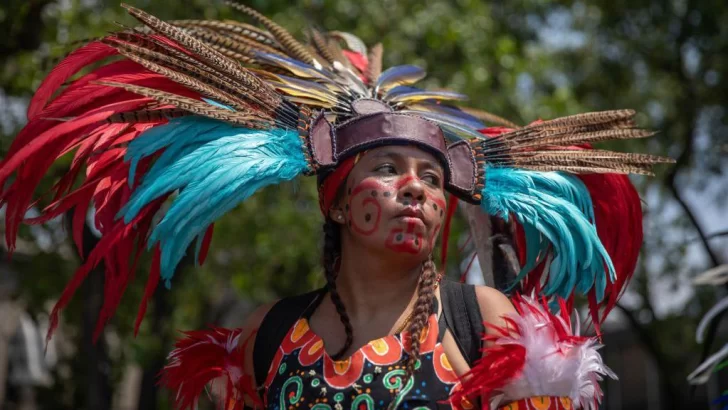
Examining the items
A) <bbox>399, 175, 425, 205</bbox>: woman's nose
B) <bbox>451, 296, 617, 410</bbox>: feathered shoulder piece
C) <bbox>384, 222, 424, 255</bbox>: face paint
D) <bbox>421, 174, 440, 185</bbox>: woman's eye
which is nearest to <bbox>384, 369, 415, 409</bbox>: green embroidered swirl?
<bbox>451, 296, 617, 410</bbox>: feathered shoulder piece

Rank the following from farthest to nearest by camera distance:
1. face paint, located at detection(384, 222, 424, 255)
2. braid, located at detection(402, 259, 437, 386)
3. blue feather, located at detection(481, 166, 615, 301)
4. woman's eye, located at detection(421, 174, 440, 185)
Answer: blue feather, located at detection(481, 166, 615, 301) → woman's eye, located at detection(421, 174, 440, 185) → face paint, located at detection(384, 222, 424, 255) → braid, located at detection(402, 259, 437, 386)

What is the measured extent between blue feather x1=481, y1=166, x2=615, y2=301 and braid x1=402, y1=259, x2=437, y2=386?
371 mm

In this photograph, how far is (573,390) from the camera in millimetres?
3475

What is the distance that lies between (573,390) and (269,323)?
1.10m

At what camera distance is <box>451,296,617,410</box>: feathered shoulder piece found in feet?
11.3

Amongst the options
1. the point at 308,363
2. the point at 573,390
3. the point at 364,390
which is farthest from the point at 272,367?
the point at 573,390

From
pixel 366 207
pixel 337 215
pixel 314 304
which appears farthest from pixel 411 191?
pixel 314 304

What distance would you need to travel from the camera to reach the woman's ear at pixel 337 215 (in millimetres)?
3895

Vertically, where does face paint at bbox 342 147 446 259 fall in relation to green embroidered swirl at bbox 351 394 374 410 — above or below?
above

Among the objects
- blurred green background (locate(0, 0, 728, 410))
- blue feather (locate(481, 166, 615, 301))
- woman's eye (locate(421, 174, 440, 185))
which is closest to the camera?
woman's eye (locate(421, 174, 440, 185))

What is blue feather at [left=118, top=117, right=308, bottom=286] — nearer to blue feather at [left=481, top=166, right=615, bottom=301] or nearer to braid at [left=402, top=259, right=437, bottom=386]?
braid at [left=402, top=259, right=437, bottom=386]

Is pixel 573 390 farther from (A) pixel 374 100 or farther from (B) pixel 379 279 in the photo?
(A) pixel 374 100


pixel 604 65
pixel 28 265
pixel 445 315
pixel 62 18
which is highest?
pixel 604 65

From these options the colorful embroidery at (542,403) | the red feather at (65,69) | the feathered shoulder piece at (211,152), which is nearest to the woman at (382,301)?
the feathered shoulder piece at (211,152)
